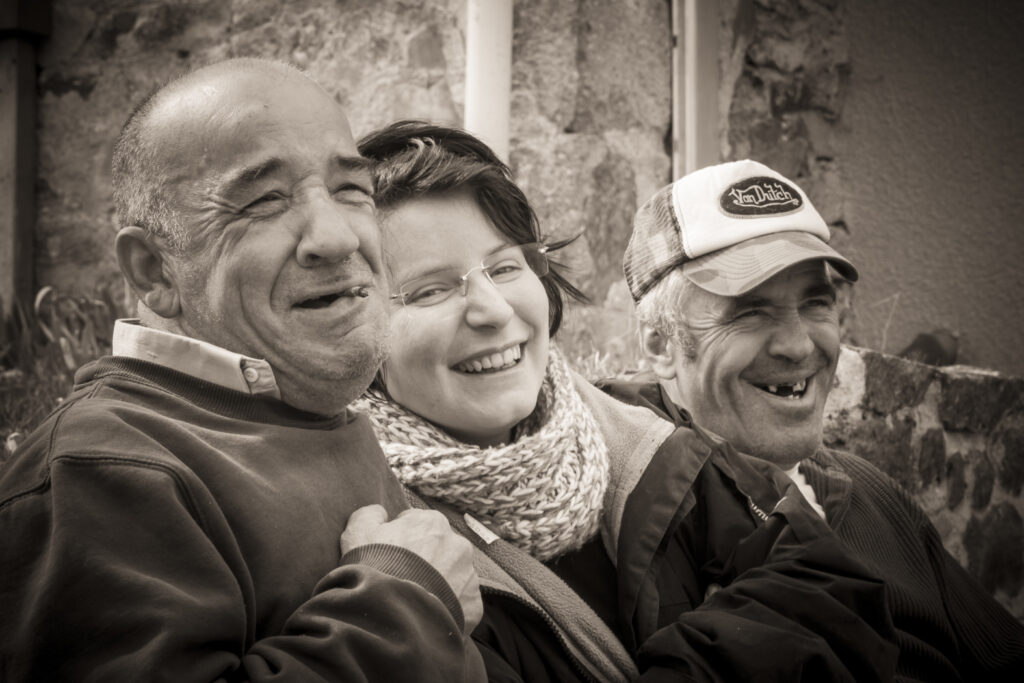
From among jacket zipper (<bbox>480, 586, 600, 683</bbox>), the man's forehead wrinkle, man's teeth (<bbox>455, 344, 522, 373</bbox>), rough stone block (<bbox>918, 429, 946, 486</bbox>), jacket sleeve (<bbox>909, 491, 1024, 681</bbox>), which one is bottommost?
rough stone block (<bbox>918, 429, 946, 486</bbox>)

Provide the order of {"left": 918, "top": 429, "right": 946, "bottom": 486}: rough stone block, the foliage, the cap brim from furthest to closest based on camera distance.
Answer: {"left": 918, "top": 429, "right": 946, "bottom": 486}: rough stone block
the foliage
the cap brim

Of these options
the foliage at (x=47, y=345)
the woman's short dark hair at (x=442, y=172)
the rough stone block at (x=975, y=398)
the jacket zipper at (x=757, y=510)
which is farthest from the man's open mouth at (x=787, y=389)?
the foliage at (x=47, y=345)

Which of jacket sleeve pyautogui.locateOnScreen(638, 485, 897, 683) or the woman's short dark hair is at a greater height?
the woman's short dark hair

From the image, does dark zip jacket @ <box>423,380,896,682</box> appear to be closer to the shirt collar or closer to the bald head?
the shirt collar

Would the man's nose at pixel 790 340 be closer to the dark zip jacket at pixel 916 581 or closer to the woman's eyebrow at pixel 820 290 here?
the woman's eyebrow at pixel 820 290

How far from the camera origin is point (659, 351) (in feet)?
9.06

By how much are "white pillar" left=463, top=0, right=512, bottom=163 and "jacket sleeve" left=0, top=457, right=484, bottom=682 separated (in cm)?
292

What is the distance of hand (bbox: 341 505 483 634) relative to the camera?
1493 mm

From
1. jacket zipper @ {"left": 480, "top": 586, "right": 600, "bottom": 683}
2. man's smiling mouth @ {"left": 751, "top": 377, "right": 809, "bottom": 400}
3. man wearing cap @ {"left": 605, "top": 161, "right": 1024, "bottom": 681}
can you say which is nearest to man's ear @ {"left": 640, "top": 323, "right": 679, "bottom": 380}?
man wearing cap @ {"left": 605, "top": 161, "right": 1024, "bottom": 681}

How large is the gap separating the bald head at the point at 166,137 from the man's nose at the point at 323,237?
18cm

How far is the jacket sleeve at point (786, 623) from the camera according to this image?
1796mm

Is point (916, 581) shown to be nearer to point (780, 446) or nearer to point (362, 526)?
point (780, 446)

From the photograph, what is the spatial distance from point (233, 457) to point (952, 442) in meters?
3.40

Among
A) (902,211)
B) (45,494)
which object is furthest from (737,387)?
(902,211)
